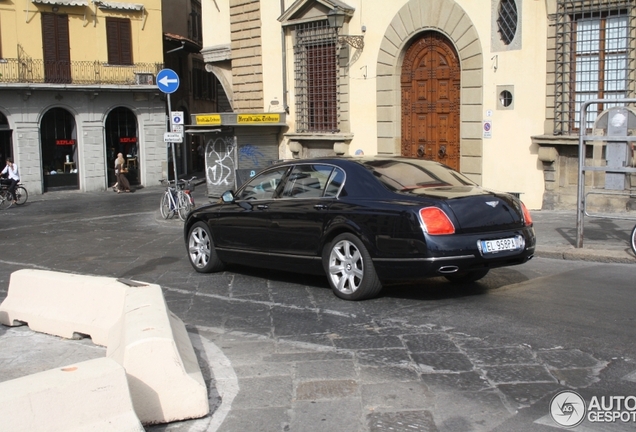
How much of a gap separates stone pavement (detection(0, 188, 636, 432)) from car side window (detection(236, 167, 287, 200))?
2.50 metres

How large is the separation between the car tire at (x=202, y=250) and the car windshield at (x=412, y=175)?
107 inches

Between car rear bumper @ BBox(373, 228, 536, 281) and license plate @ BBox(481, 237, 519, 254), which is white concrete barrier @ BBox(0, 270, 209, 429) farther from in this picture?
license plate @ BBox(481, 237, 519, 254)

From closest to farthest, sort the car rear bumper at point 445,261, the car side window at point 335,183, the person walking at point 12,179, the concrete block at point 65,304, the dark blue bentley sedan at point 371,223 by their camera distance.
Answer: the concrete block at point 65,304 < the car rear bumper at point 445,261 < the dark blue bentley sedan at point 371,223 < the car side window at point 335,183 < the person walking at point 12,179

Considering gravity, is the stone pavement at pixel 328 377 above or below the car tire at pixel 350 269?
below

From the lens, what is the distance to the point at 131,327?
5465mm

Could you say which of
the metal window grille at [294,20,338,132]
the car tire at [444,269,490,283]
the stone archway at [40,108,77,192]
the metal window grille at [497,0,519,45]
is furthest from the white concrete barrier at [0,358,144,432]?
the stone archway at [40,108,77,192]

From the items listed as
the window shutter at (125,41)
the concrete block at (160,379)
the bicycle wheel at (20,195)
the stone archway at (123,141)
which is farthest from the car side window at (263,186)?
the window shutter at (125,41)

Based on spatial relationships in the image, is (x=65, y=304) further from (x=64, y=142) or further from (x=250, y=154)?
(x=64, y=142)

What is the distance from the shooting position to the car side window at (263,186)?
31.1 ft

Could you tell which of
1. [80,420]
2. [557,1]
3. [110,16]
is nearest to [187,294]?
[80,420]

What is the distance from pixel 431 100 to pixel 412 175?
992cm

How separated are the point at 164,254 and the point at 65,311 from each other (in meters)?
5.66

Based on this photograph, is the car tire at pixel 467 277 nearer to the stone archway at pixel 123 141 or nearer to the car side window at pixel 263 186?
the car side window at pixel 263 186

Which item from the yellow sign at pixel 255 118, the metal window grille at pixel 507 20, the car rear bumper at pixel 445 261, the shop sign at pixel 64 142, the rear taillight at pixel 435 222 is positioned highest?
the metal window grille at pixel 507 20
